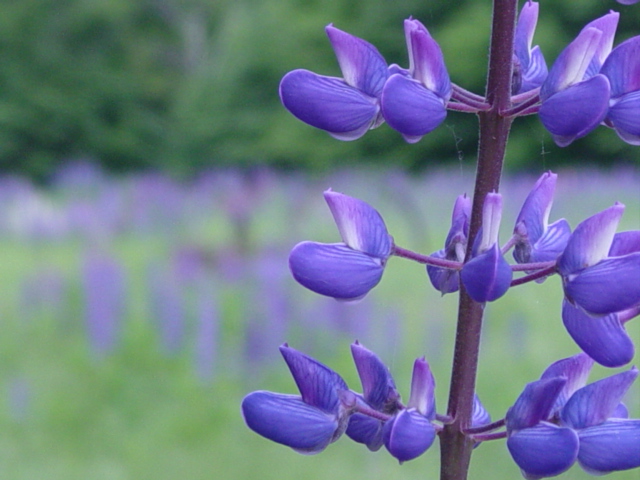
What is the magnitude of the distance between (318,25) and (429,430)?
658 cm

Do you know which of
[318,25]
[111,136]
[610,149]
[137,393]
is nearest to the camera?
[137,393]

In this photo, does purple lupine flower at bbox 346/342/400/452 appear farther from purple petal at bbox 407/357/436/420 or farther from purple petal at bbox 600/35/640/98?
purple petal at bbox 600/35/640/98

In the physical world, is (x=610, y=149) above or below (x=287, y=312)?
above

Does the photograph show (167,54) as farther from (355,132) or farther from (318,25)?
(355,132)

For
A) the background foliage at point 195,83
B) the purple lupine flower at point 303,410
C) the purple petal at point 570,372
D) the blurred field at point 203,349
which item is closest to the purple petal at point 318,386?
the purple lupine flower at point 303,410

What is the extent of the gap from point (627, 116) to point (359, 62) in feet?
0.42

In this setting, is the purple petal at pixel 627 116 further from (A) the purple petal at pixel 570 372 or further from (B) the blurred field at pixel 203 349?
(B) the blurred field at pixel 203 349

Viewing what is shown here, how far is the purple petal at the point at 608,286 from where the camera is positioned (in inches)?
15.1

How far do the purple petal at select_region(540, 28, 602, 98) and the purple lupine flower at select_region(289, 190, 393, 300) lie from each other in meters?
0.10

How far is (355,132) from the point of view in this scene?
433mm

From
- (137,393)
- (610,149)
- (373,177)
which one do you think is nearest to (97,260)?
(137,393)

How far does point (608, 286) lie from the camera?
0.39 meters

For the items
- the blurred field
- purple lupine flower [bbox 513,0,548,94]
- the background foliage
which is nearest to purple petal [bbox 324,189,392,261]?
purple lupine flower [bbox 513,0,548,94]

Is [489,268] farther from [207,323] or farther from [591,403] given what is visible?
[207,323]
